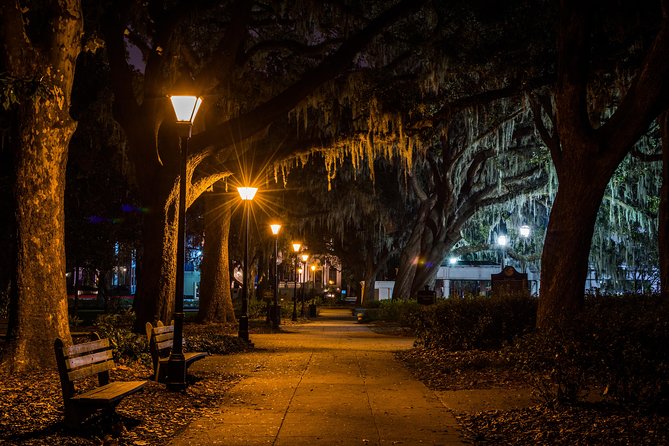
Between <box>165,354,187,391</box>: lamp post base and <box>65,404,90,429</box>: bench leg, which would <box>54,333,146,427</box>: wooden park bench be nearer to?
<box>65,404,90,429</box>: bench leg

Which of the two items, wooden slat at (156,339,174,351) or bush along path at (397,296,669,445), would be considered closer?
bush along path at (397,296,669,445)

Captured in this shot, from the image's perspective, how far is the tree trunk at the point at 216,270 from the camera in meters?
24.8

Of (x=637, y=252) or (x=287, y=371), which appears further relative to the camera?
(x=637, y=252)

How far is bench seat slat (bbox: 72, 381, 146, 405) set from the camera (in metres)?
6.55

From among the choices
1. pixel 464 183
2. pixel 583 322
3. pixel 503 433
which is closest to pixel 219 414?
pixel 503 433

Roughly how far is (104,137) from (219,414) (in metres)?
17.4

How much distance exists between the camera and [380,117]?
20.2 metres

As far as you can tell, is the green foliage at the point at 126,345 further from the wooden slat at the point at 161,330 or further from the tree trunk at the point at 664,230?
the tree trunk at the point at 664,230

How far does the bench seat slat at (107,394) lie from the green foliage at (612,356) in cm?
448

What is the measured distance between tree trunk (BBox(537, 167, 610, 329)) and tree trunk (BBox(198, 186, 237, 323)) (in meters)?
15.3

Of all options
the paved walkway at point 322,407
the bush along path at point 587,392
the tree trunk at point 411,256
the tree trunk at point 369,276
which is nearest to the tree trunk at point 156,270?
the paved walkway at point 322,407

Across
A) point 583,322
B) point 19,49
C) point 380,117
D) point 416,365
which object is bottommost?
point 416,365

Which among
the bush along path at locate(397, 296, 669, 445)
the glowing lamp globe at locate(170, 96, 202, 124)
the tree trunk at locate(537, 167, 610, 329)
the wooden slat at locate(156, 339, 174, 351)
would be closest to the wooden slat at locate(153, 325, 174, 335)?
the wooden slat at locate(156, 339, 174, 351)

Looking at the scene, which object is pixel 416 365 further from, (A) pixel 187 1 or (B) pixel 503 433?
(A) pixel 187 1
